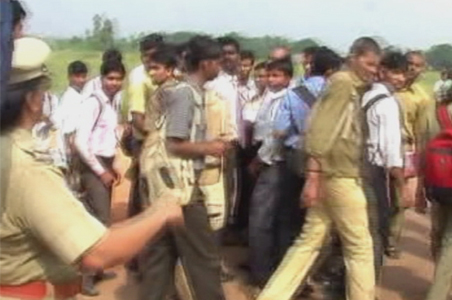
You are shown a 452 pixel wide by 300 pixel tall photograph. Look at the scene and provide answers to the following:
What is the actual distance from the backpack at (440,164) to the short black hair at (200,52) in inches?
57.0

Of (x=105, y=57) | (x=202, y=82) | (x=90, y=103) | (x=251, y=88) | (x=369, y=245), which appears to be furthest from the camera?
(x=251, y=88)

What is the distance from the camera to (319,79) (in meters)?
7.64

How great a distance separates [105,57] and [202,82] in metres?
2.26

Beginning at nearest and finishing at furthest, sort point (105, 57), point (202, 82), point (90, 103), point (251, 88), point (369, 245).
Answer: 1. point (202, 82)
2. point (369, 245)
3. point (90, 103)
4. point (105, 57)
5. point (251, 88)

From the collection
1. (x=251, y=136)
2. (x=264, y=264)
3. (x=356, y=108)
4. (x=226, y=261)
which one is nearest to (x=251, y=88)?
(x=251, y=136)

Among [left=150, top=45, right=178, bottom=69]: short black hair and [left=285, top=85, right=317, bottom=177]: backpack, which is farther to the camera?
[left=150, top=45, right=178, bottom=69]: short black hair

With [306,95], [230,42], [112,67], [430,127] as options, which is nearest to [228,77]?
[230,42]

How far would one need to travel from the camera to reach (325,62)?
7.77 m

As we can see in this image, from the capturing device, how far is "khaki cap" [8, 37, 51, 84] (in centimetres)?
299

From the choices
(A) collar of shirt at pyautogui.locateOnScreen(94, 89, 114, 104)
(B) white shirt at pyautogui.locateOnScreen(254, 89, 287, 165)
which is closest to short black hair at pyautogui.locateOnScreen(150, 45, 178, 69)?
(A) collar of shirt at pyautogui.locateOnScreen(94, 89, 114, 104)

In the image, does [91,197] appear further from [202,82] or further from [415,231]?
[415,231]

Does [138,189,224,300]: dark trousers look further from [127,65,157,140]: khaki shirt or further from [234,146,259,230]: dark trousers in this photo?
[234,146,259,230]: dark trousers

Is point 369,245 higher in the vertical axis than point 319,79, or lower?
lower

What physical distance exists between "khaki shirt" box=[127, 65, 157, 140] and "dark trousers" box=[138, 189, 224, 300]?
6.26 feet
